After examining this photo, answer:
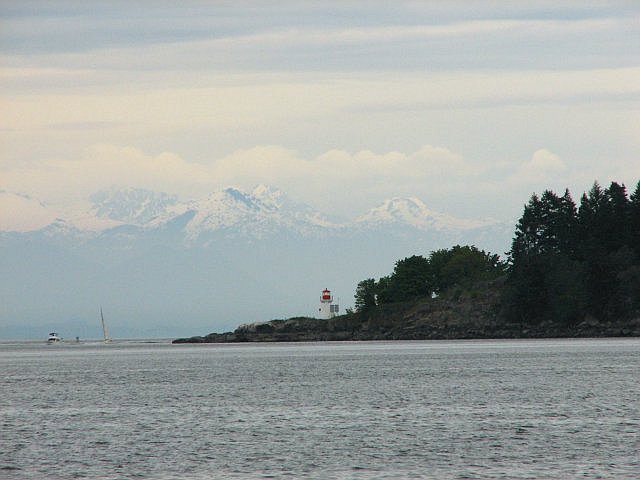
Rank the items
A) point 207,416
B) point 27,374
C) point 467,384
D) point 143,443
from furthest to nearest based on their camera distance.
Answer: point 27,374
point 467,384
point 207,416
point 143,443

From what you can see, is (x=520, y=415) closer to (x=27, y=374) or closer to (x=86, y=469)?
(x=86, y=469)

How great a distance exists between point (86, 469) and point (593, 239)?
542ft

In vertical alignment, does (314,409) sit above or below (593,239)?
below

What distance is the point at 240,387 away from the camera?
88562mm

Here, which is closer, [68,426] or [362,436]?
[362,436]

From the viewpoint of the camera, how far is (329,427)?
55.6 m

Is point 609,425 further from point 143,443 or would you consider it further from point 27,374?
point 27,374

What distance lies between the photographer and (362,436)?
51438mm

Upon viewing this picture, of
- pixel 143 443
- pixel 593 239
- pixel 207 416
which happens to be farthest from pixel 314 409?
pixel 593 239

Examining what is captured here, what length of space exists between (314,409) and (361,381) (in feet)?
90.8

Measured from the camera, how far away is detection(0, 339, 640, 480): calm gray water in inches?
1663

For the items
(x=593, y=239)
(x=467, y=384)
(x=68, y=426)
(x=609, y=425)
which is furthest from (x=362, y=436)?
(x=593, y=239)

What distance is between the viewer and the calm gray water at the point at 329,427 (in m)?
42.2

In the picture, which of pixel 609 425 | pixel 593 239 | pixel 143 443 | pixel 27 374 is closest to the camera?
pixel 143 443
